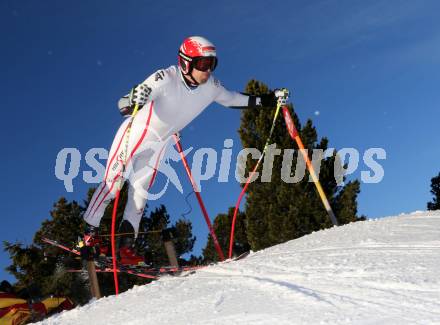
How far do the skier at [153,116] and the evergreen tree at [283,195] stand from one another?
1500 centimetres

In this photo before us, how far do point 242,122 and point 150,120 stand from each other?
707 inches

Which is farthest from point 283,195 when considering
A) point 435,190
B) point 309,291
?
point 309,291

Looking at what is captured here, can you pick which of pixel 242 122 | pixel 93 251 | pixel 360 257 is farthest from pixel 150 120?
pixel 242 122

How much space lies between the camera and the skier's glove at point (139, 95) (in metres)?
5.89

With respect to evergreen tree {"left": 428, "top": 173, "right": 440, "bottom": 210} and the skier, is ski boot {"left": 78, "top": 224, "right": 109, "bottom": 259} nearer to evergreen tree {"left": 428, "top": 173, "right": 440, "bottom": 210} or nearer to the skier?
the skier

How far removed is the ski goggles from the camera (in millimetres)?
6215

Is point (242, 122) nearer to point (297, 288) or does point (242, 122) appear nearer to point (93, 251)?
point (93, 251)

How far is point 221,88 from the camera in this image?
7.09 m

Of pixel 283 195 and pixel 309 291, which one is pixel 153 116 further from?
pixel 283 195

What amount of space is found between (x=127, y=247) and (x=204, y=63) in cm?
299

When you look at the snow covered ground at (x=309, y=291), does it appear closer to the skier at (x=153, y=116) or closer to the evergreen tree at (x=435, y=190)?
the skier at (x=153, y=116)

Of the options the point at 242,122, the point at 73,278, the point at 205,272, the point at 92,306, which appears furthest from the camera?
the point at 242,122

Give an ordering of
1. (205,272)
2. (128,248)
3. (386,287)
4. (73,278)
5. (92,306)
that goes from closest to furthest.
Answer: (386,287), (92,306), (205,272), (128,248), (73,278)

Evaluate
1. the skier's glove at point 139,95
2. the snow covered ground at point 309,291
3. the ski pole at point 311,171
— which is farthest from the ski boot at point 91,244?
the ski pole at point 311,171
